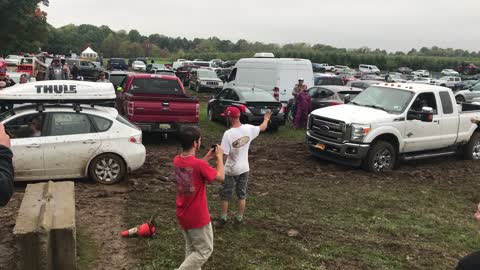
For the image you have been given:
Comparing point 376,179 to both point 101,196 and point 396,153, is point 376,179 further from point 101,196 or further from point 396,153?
point 101,196

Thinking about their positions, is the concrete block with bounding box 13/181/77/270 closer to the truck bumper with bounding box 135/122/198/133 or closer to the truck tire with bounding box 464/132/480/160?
the truck bumper with bounding box 135/122/198/133

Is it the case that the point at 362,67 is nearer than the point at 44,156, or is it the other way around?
the point at 44,156

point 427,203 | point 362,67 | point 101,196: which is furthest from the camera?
point 362,67

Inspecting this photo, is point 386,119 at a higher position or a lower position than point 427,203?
higher

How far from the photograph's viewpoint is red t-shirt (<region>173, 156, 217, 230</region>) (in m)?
4.59

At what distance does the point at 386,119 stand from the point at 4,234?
8109 millimetres

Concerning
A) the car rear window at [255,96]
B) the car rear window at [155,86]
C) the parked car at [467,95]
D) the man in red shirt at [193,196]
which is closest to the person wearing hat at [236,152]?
the man in red shirt at [193,196]

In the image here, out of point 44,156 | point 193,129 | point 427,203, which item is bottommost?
point 427,203

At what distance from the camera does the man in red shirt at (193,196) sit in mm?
4594

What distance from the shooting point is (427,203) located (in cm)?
880

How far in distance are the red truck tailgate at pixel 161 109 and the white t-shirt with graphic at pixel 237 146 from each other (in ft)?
20.2

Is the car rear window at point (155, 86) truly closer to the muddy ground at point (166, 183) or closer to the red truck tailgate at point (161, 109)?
the red truck tailgate at point (161, 109)

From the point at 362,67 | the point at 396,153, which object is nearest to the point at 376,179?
the point at 396,153

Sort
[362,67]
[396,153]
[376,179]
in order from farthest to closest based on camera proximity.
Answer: [362,67]
[396,153]
[376,179]
